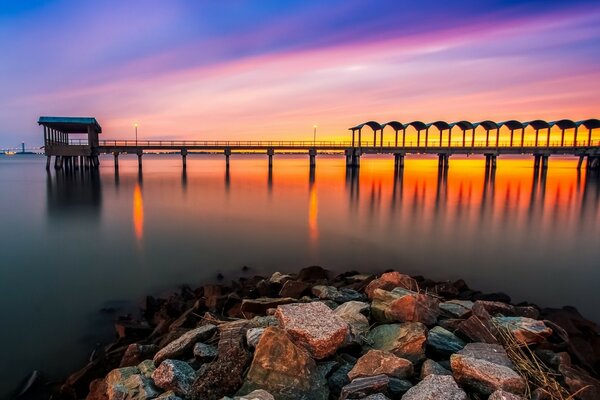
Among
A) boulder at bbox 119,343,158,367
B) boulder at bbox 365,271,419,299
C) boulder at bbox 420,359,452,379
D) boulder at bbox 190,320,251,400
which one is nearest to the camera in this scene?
boulder at bbox 190,320,251,400

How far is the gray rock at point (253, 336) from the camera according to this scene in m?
4.75

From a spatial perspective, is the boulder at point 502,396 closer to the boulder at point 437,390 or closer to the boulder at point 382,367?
the boulder at point 437,390

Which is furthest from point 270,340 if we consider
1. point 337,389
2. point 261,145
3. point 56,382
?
point 261,145

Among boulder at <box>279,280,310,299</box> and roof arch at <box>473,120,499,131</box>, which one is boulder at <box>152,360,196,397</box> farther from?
roof arch at <box>473,120,499,131</box>

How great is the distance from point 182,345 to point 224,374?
3.63ft

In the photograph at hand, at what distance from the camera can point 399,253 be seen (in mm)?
13945

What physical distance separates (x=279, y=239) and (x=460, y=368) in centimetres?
1221

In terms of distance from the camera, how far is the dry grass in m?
4.04

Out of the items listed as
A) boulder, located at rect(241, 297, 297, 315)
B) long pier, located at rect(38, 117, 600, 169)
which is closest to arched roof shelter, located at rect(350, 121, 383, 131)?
long pier, located at rect(38, 117, 600, 169)

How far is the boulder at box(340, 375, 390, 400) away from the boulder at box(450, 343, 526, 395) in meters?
→ 0.81

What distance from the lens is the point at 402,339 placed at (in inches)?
191

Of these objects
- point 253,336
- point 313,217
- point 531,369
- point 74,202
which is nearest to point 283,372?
point 253,336

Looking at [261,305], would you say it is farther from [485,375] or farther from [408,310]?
[485,375]

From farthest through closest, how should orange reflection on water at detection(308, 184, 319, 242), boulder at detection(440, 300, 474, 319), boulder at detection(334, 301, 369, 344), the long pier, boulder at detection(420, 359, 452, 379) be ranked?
the long pier < orange reflection on water at detection(308, 184, 319, 242) < boulder at detection(440, 300, 474, 319) < boulder at detection(334, 301, 369, 344) < boulder at detection(420, 359, 452, 379)
